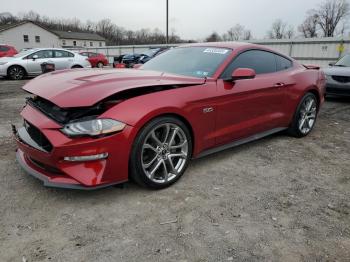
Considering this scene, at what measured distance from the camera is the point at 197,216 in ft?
9.15

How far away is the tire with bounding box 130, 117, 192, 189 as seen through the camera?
2975 mm

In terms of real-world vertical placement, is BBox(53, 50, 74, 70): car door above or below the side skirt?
above

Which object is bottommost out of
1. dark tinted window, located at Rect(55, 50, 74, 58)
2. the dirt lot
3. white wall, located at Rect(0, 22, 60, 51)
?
the dirt lot

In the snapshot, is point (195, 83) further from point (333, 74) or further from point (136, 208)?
point (333, 74)

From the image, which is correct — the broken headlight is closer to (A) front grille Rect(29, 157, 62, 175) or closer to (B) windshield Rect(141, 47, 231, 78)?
(A) front grille Rect(29, 157, 62, 175)

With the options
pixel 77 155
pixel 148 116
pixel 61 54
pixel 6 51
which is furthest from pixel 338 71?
pixel 6 51

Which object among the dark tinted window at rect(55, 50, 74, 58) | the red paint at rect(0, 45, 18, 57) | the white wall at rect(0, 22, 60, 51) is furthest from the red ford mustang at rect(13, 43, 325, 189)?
the white wall at rect(0, 22, 60, 51)

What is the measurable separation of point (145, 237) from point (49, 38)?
6457 centimetres

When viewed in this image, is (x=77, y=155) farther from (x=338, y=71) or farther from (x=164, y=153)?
(x=338, y=71)

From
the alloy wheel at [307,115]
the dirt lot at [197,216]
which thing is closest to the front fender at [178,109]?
the dirt lot at [197,216]

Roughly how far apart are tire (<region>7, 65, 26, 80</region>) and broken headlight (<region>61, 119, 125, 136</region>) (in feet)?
40.1

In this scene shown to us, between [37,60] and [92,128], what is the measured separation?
1240cm

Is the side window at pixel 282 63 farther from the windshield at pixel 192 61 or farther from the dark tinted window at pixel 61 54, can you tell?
the dark tinted window at pixel 61 54

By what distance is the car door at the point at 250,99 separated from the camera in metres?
3.74
